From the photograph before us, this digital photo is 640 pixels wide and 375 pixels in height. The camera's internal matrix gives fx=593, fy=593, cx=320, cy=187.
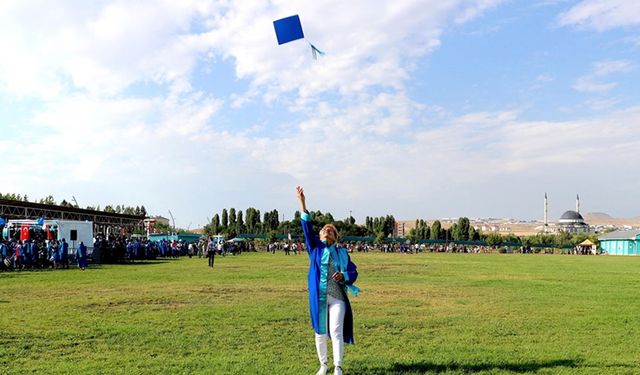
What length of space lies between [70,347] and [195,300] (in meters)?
6.75

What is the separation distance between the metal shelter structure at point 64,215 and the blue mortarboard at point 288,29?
36.2m

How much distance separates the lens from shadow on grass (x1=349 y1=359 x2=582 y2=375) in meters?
7.84

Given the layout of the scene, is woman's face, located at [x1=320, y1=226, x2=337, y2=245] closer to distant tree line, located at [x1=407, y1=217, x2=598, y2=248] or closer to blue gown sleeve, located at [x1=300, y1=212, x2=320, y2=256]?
blue gown sleeve, located at [x1=300, y1=212, x2=320, y2=256]

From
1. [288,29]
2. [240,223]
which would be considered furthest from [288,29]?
[240,223]

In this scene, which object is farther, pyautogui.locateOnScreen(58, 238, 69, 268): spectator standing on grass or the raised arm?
pyautogui.locateOnScreen(58, 238, 69, 268): spectator standing on grass

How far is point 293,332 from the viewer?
35.8 ft

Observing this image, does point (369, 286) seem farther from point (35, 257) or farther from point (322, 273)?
point (35, 257)

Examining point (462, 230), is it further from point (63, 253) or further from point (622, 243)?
point (63, 253)

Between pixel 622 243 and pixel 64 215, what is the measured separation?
90804 mm

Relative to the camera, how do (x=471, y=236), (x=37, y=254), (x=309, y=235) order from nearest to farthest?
(x=309, y=235)
(x=37, y=254)
(x=471, y=236)

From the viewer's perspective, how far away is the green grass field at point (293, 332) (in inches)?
323

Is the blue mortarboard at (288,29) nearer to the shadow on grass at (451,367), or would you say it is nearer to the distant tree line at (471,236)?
the shadow on grass at (451,367)

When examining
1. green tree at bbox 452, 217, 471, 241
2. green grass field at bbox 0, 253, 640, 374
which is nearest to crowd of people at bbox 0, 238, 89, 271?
green grass field at bbox 0, 253, 640, 374

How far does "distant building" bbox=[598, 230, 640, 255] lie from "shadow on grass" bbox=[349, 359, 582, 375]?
101 m
